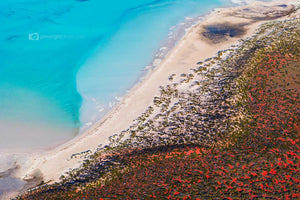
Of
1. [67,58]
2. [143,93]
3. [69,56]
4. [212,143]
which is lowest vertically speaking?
[212,143]

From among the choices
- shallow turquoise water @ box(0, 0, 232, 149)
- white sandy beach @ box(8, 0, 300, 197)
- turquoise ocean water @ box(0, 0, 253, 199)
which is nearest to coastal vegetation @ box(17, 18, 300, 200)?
white sandy beach @ box(8, 0, 300, 197)

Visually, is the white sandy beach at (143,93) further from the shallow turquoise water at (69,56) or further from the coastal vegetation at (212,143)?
the shallow turquoise water at (69,56)

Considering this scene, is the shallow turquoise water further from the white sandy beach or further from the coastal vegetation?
the coastal vegetation

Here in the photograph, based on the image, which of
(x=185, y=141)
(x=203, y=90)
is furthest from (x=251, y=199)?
(x=203, y=90)

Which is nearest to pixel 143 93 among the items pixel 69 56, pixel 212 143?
pixel 212 143

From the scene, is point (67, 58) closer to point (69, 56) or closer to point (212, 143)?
point (69, 56)

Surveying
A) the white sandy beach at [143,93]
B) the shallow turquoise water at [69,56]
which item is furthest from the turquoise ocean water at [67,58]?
the white sandy beach at [143,93]
